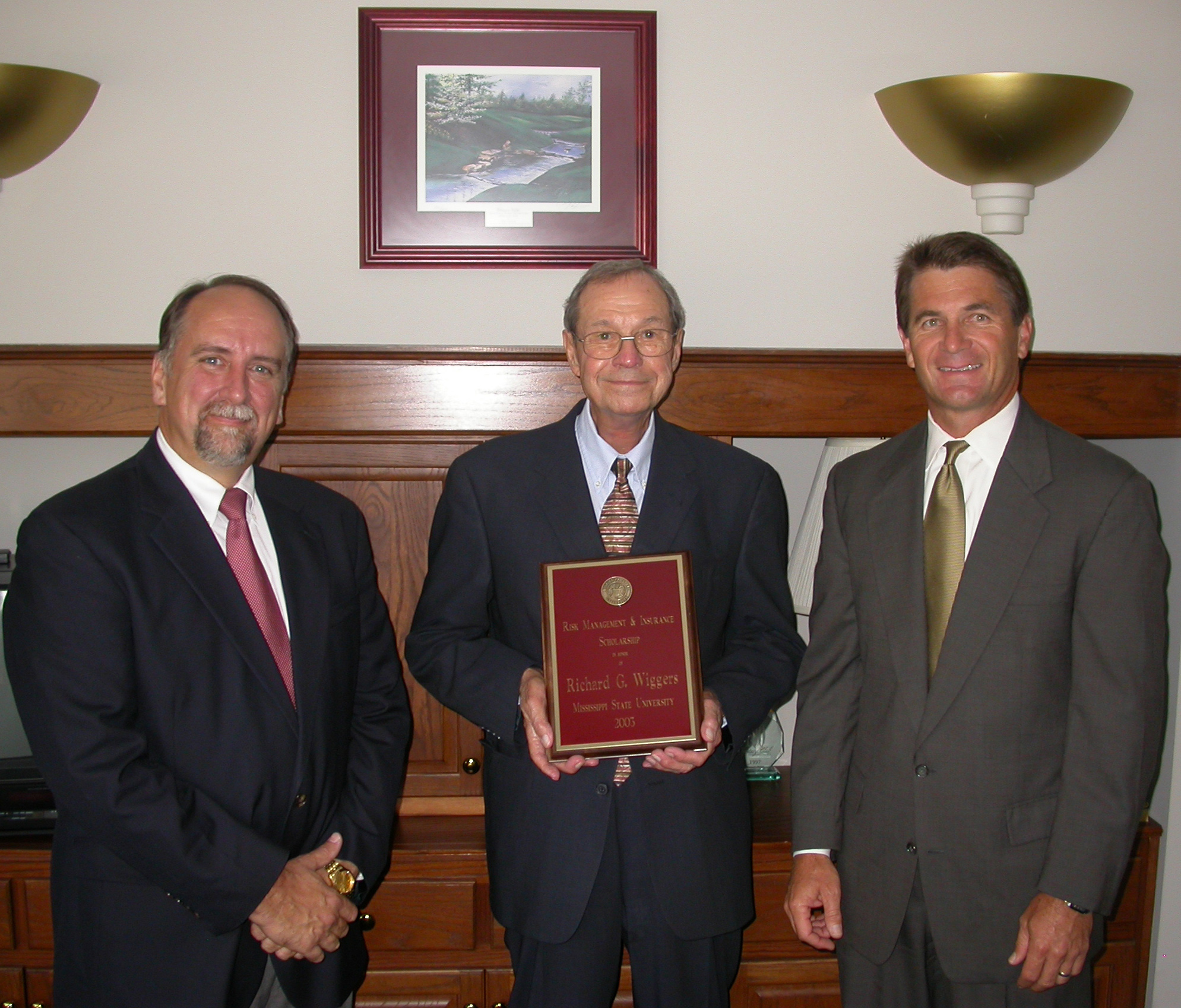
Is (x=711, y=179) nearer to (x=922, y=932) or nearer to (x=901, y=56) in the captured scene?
(x=901, y=56)

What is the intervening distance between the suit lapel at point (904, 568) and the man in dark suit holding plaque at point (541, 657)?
28 centimetres

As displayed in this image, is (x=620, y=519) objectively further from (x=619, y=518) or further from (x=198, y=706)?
(x=198, y=706)

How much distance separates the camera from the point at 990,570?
1.59 m

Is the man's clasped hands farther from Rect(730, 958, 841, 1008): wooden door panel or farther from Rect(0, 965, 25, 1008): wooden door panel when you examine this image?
Rect(730, 958, 841, 1008): wooden door panel

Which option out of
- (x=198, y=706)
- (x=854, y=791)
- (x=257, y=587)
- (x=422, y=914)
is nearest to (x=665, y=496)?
(x=854, y=791)

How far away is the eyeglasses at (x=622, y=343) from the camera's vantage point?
1.85 metres

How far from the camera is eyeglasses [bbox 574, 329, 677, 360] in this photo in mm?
1854

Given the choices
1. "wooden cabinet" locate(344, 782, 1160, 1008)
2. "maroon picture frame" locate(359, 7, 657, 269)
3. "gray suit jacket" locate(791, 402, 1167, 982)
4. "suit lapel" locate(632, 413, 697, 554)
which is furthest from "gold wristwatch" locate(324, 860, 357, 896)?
"maroon picture frame" locate(359, 7, 657, 269)

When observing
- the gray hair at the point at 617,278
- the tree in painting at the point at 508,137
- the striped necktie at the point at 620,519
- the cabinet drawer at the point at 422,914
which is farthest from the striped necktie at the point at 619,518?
the cabinet drawer at the point at 422,914

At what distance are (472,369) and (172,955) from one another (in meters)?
1.28

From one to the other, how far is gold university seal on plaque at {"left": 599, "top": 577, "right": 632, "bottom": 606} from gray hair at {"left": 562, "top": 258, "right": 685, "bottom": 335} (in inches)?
20.0

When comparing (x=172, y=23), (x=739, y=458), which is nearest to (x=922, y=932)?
(x=739, y=458)

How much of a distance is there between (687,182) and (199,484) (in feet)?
4.41

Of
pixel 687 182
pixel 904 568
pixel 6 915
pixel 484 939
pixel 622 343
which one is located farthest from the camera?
pixel 687 182
